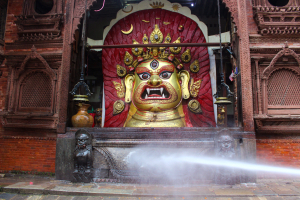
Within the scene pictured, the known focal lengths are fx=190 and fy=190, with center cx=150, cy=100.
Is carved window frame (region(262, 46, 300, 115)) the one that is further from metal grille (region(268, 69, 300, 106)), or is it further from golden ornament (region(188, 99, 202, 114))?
golden ornament (region(188, 99, 202, 114))

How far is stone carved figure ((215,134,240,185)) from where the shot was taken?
4277mm

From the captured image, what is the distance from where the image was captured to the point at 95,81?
27.3 ft

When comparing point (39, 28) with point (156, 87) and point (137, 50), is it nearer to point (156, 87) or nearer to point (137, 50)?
point (137, 50)

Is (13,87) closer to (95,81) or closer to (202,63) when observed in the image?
(95,81)

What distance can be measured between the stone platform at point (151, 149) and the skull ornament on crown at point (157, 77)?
1238mm

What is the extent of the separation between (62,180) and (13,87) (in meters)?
3.26

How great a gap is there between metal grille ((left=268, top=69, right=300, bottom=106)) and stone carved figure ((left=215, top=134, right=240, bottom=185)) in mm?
1903

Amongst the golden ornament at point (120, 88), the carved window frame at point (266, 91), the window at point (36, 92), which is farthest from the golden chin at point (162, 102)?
the window at point (36, 92)

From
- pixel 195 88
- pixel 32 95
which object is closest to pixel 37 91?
pixel 32 95

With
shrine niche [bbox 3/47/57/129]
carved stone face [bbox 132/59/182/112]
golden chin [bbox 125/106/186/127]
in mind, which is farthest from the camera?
carved stone face [bbox 132/59/182/112]

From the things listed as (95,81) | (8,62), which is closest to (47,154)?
(8,62)

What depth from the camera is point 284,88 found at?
523cm

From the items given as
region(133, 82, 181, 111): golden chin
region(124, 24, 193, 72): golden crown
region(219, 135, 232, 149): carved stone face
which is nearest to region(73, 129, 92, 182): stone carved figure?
region(133, 82, 181, 111): golden chin

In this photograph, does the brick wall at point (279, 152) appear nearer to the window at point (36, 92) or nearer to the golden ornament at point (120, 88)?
the golden ornament at point (120, 88)
